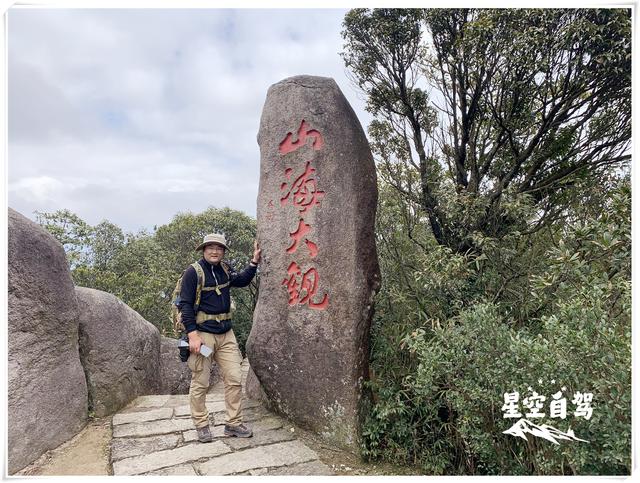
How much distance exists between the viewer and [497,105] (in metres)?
4.98

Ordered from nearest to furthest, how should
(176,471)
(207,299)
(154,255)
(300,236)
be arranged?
(176,471) → (207,299) → (300,236) → (154,255)

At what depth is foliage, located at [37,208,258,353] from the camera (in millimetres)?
8945

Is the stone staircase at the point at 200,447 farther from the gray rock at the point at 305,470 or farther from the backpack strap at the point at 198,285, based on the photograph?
the backpack strap at the point at 198,285

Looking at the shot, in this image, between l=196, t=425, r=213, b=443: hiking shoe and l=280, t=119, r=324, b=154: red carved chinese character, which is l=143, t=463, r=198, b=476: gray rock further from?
l=280, t=119, r=324, b=154: red carved chinese character

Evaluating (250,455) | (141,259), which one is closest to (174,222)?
(141,259)

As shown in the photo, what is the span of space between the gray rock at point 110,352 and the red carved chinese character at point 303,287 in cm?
203

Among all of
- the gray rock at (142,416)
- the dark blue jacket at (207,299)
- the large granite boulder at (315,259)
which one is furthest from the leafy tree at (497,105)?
the gray rock at (142,416)

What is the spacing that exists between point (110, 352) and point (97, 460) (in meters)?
1.23

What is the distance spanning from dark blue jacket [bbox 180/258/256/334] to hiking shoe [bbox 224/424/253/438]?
887mm

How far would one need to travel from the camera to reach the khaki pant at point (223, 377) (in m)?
3.91

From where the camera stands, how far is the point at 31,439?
355 centimetres

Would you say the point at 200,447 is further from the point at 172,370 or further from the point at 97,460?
the point at 172,370

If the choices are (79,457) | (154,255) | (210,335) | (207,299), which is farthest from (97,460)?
(154,255)
